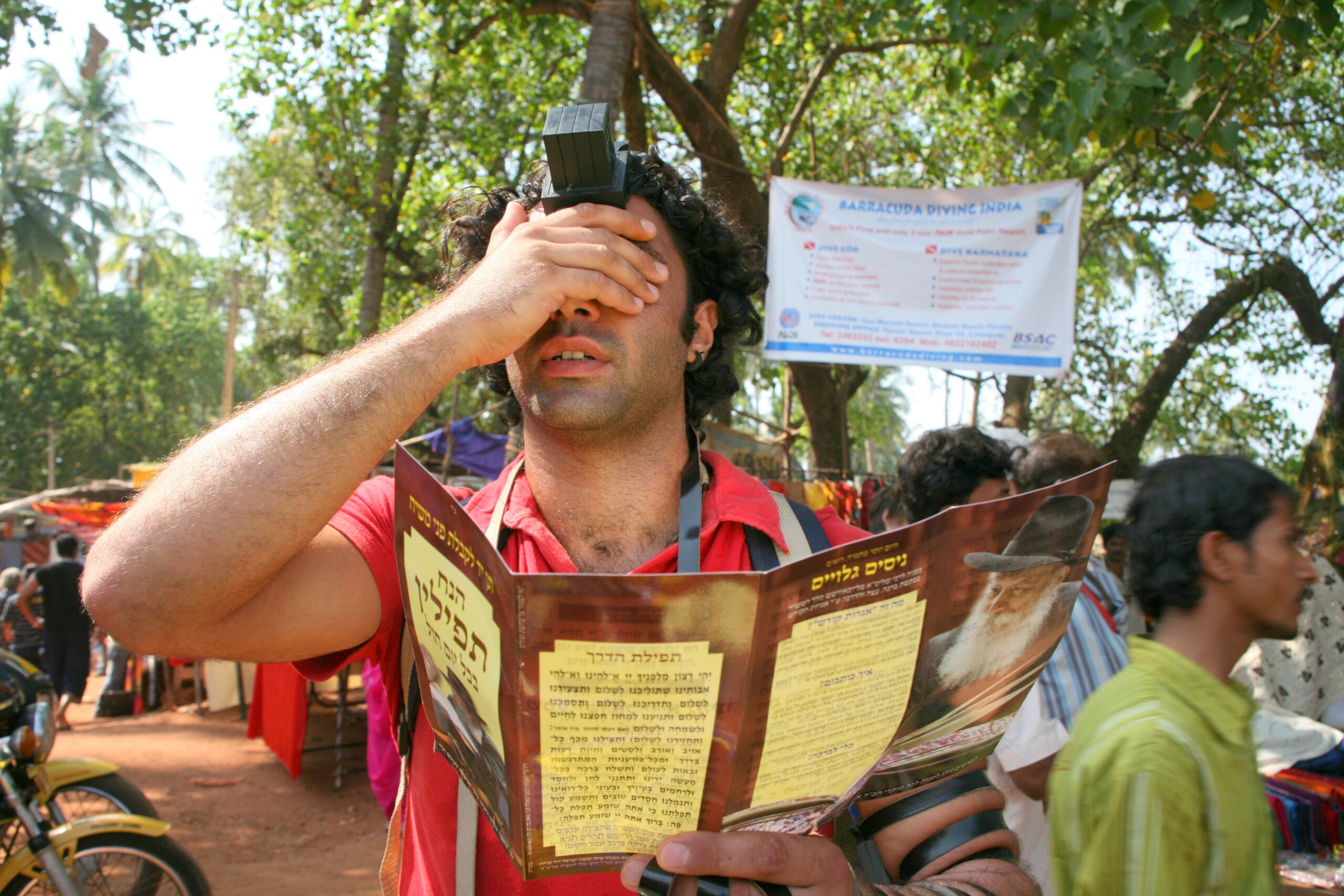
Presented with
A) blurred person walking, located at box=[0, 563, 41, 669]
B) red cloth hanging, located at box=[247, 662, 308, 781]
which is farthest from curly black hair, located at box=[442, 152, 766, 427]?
blurred person walking, located at box=[0, 563, 41, 669]

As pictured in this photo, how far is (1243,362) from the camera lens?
1195 centimetres

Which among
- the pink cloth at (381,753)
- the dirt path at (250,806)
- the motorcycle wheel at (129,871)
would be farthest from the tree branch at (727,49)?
the dirt path at (250,806)

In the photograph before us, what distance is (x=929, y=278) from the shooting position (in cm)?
466

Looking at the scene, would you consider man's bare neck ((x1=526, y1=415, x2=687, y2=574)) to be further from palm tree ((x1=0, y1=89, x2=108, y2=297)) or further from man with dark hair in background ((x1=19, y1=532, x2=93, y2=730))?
palm tree ((x1=0, y1=89, x2=108, y2=297))

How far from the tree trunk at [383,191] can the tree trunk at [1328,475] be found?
767 centimetres

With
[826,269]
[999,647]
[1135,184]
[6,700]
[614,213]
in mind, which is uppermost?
[1135,184]

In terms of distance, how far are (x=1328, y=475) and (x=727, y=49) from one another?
5.02m

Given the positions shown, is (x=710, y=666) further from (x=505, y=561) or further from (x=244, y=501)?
(x=244, y=501)

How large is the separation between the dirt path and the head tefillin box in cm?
524

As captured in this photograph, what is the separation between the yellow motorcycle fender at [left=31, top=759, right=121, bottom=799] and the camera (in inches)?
149

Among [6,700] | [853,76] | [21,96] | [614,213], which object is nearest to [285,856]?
[6,700]

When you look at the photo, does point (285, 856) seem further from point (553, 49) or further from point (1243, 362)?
point (1243, 362)

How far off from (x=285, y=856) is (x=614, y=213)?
605 centimetres

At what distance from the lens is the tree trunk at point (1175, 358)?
9328 millimetres
